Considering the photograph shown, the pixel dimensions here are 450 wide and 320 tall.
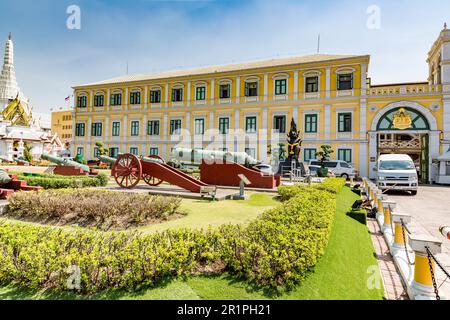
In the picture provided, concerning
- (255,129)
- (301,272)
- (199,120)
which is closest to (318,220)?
(301,272)

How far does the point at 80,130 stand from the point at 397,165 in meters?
34.4

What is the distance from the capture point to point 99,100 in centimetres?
3362

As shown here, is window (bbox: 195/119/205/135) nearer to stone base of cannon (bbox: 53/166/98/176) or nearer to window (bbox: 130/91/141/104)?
window (bbox: 130/91/141/104)

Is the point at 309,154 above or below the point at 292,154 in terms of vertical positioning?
above

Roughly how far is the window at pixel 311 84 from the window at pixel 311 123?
7.75 feet

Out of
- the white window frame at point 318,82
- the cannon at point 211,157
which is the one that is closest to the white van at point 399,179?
the cannon at point 211,157

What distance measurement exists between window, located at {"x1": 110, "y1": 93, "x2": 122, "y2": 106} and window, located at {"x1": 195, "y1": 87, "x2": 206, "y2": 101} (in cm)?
1008

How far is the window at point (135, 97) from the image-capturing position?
3194 cm

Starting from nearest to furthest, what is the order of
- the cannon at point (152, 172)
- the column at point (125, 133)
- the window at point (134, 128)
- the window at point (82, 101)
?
the cannon at point (152, 172), the window at point (134, 128), the column at point (125, 133), the window at point (82, 101)

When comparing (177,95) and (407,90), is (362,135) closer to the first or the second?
(407,90)

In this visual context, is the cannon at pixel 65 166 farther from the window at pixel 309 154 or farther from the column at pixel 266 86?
the window at pixel 309 154

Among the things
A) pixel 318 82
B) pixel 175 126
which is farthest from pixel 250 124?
pixel 175 126
